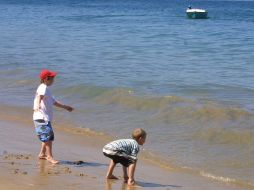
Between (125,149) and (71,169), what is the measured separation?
83 centimetres

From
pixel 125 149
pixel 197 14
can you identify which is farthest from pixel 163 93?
pixel 197 14

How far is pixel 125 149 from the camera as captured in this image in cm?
682

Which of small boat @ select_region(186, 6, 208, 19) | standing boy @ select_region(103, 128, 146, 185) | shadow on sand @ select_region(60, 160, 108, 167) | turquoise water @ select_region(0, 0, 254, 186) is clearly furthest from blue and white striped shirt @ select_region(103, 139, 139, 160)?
small boat @ select_region(186, 6, 208, 19)

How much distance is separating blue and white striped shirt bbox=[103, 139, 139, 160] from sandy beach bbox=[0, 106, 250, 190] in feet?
1.08

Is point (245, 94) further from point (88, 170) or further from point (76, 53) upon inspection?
point (76, 53)

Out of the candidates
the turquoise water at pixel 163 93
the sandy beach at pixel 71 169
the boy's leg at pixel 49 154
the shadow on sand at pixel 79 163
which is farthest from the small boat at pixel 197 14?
the boy's leg at pixel 49 154

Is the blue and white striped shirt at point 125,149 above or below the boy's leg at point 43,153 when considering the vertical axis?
above

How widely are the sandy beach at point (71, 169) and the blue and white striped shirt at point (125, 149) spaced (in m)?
0.33

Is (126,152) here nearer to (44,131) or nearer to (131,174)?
(131,174)

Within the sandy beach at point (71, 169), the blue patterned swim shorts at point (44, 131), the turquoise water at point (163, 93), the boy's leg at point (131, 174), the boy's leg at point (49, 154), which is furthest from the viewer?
the turquoise water at point (163, 93)

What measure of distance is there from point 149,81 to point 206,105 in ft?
11.4

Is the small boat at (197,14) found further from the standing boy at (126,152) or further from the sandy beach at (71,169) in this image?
the standing boy at (126,152)

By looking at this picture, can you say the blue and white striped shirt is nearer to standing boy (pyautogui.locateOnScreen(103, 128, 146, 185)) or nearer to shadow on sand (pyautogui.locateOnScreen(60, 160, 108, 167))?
standing boy (pyautogui.locateOnScreen(103, 128, 146, 185))

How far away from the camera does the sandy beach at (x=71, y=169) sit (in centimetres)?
651
